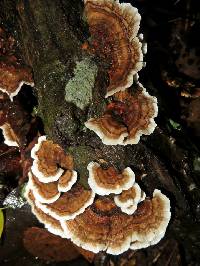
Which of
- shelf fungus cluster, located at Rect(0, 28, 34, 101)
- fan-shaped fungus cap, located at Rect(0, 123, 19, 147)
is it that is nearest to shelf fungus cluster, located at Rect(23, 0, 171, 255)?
shelf fungus cluster, located at Rect(0, 28, 34, 101)

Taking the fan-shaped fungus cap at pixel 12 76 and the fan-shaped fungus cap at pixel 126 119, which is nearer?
the fan-shaped fungus cap at pixel 126 119

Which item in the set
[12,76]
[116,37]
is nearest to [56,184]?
[12,76]

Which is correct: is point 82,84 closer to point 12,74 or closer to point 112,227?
point 12,74

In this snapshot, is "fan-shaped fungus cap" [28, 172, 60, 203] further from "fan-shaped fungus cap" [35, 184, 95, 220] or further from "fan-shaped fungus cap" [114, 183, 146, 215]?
"fan-shaped fungus cap" [114, 183, 146, 215]

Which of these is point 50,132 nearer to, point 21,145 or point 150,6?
point 21,145

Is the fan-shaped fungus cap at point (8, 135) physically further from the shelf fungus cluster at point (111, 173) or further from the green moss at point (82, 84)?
the green moss at point (82, 84)

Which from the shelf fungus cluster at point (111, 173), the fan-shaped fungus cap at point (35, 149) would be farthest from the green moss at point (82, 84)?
the fan-shaped fungus cap at point (35, 149)
